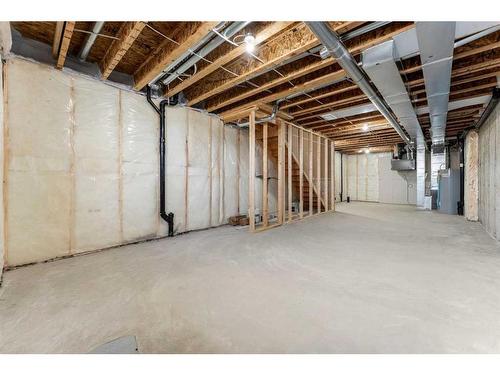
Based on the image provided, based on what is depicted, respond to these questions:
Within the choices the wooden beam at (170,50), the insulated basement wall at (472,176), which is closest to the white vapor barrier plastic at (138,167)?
the wooden beam at (170,50)

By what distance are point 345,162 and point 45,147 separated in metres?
11.0

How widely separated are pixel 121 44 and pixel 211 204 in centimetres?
301

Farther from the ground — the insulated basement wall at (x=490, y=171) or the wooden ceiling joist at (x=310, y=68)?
the wooden ceiling joist at (x=310, y=68)

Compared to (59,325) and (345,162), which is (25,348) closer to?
(59,325)

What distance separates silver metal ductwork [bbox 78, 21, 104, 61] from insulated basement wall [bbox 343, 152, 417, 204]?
10.6 meters

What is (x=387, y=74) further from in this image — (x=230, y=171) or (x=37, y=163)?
(x=37, y=163)

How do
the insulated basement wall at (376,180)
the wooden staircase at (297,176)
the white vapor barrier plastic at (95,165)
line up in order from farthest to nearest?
1. the insulated basement wall at (376,180)
2. the wooden staircase at (297,176)
3. the white vapor barrier plastic at (95,165)

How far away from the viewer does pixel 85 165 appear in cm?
299

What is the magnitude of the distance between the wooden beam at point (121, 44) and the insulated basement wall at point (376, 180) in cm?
1039

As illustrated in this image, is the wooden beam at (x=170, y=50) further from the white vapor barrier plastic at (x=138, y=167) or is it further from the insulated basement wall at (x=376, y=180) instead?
the insulated basement wall at (x=376, y=180)

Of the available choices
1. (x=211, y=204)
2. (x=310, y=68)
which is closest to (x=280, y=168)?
(x=211, y=204)

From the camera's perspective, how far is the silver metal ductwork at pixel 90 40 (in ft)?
7.21

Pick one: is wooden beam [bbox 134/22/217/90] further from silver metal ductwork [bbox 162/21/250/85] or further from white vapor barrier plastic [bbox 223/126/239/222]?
white vapor barrier plastic [bbox 223/126/239/222]

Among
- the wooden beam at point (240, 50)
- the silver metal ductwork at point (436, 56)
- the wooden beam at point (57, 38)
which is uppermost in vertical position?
the wooden beam at point (57, 38)
